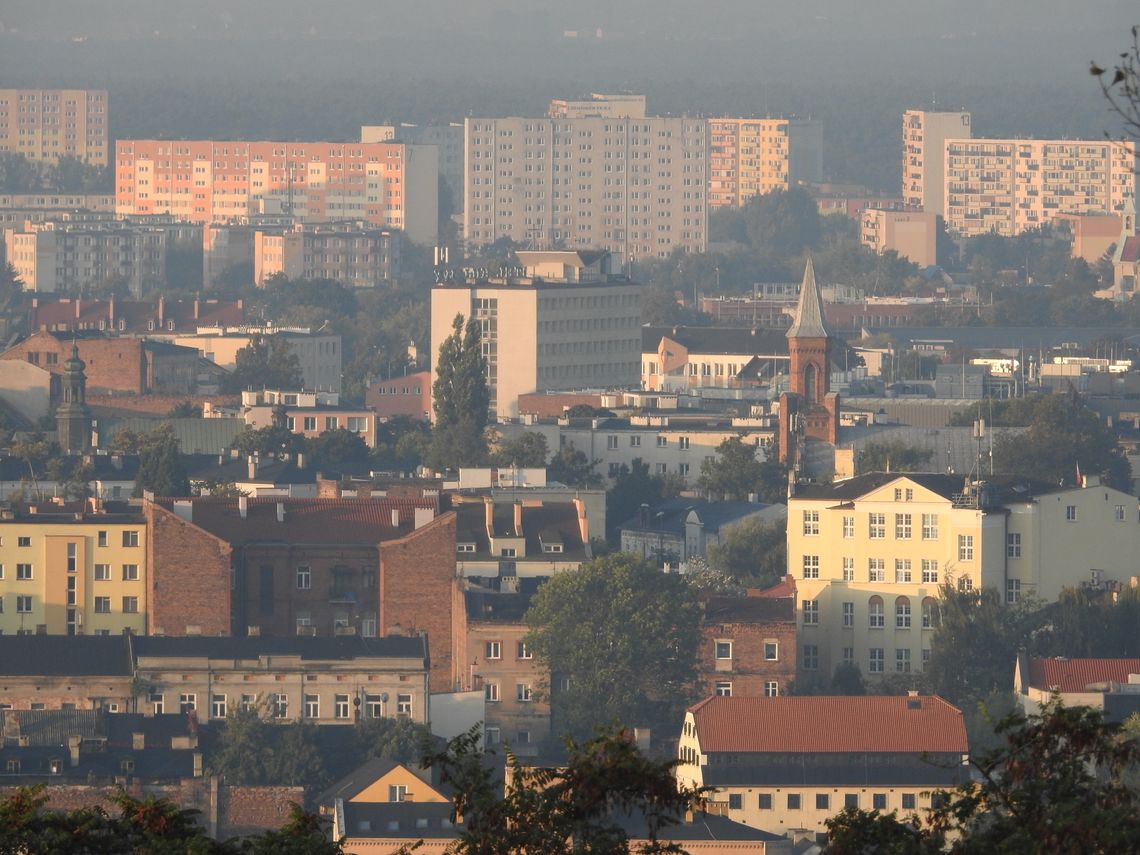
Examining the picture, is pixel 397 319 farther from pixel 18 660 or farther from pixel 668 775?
pixel 668 775

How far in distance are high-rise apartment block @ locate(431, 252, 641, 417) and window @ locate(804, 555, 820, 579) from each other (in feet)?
138

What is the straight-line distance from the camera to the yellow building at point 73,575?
6206 cm

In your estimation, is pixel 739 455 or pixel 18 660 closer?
pixel 18 660

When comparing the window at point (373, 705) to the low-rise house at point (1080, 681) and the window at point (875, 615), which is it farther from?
the window at point (875, 615)

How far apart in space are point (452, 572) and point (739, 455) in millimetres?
21052

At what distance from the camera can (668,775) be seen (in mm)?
22797

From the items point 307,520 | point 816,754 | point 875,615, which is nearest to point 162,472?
point 307,520

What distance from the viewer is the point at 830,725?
49406 millimetres

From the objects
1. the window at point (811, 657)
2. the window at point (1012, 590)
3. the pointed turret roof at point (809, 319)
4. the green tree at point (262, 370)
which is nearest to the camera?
the window at point (811, 657)

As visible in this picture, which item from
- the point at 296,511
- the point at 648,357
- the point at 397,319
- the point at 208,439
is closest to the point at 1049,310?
the point at 397,319

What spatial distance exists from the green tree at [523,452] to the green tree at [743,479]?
324cm

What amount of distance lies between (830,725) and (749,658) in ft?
28.0

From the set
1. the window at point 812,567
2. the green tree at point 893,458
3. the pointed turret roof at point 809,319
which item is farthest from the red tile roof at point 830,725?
the pointed turret roof at point 809,319

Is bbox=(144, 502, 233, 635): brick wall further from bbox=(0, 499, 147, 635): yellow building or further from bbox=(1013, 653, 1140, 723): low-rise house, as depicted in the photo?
bbox=(1013, 653, 1140, 723): low-rise house
